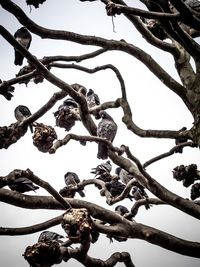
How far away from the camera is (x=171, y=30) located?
115 inches

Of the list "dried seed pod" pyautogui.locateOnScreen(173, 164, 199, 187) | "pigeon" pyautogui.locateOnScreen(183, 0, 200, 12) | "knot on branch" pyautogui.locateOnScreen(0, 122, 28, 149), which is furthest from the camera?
"dried seed pod" pyautogui.locateOnScreen(173, 164, 199, 187)

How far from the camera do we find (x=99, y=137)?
300cm

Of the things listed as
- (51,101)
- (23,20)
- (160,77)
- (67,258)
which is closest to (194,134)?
(160,77)

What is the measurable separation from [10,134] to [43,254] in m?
1.29

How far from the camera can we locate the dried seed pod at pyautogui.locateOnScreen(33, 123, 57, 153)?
3131 mm

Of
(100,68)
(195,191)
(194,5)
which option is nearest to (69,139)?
(100,68)

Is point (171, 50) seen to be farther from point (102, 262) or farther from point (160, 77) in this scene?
point (102, 262)

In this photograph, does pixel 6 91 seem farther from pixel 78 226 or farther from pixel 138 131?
pixel 78 226

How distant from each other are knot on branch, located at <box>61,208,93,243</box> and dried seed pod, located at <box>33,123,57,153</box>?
896 millimetres

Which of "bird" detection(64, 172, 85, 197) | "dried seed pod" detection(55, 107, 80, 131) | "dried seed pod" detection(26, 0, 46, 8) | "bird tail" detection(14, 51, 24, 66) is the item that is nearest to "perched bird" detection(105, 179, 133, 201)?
"bird" detection(64, 172, 85, 197)

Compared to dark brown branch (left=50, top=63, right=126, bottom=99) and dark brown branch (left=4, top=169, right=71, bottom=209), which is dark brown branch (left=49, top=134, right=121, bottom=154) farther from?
dark brown branch (left=50, top=63, right=126, bottom=99)

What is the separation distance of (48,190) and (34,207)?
38 cm

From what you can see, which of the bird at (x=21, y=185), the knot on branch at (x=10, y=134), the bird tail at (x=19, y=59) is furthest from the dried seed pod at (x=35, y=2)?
the bird at (x=21, y=185)

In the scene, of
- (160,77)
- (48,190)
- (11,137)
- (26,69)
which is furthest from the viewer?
(160,77)
